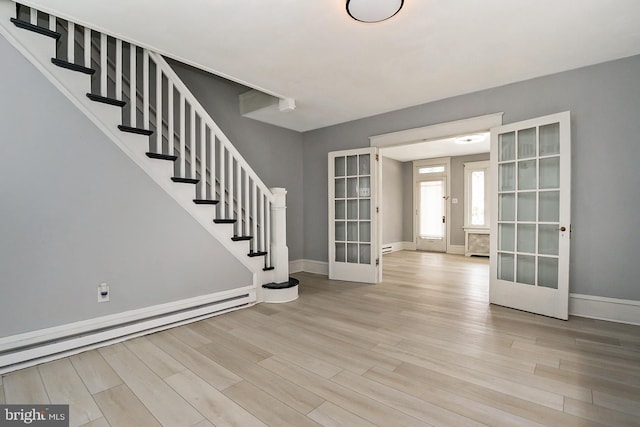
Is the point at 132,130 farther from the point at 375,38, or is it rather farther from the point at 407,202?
the point at 407,202

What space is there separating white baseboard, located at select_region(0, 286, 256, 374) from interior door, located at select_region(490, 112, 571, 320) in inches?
126

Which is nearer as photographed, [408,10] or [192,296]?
[408,10]

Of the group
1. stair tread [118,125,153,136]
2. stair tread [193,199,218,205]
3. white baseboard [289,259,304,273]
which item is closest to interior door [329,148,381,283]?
white baseboard [289,259,304,273]

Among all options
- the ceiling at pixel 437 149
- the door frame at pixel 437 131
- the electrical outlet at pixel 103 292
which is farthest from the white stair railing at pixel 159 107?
the ceiling at pixel 437 149

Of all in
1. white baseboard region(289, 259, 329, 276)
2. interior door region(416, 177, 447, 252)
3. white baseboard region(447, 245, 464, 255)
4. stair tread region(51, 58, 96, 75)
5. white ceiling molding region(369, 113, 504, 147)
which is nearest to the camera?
stair tread region(51, 58, 96, 75)

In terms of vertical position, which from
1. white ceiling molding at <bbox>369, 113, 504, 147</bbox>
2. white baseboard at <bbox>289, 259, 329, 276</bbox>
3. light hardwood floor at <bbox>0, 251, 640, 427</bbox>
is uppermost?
white ceiling molding at <bbox>369, 113, 504, 147</bbox>

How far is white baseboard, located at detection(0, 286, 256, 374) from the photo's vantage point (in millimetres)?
2057

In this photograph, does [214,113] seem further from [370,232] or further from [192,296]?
[370,232]

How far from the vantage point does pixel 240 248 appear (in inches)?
133

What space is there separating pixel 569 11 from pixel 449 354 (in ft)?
8.75

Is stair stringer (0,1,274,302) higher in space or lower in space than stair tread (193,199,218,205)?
higher

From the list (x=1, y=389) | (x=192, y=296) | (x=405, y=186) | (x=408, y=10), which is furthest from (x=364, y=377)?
(x=405, y=186)

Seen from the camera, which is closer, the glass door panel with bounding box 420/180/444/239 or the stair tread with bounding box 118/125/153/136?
the stair tread with bounding box 118/125/153/136
